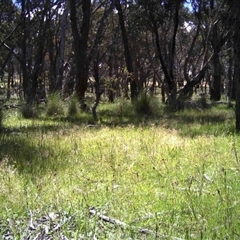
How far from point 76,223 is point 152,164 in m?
1.60

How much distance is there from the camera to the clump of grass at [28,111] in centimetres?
991

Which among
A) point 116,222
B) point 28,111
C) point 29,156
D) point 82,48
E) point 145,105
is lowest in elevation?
point 116,222

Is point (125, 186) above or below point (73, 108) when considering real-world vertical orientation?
below

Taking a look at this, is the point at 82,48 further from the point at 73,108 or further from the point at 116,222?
the point at 116,222

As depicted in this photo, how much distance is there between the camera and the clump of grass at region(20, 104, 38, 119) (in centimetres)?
991

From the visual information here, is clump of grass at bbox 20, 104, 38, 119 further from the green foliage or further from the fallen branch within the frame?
the fallen branch

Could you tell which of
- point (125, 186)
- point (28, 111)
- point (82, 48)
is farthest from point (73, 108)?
point (125, 186)

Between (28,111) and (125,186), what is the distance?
23.4 feet

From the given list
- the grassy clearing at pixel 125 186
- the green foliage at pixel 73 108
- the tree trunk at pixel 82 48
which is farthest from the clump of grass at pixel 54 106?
the grassy clearing at pixel 125 186

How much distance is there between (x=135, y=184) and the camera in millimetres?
3361

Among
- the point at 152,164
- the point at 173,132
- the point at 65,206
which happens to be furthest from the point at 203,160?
the point at 173,132

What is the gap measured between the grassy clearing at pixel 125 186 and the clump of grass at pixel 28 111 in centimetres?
452

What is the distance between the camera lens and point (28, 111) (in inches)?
392

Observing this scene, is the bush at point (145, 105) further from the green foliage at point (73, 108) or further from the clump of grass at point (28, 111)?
the clump of grass at point (28, 111)
